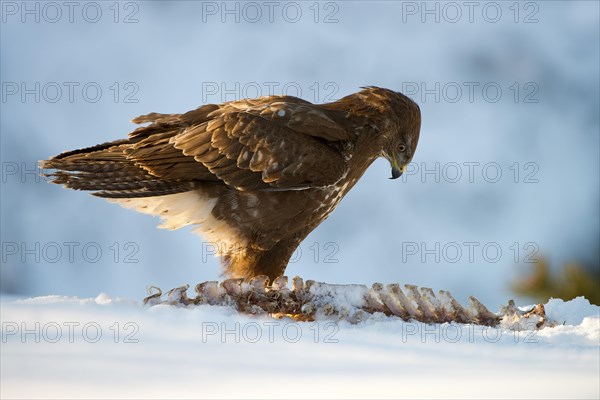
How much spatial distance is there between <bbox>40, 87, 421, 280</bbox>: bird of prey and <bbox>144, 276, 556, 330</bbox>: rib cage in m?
0.96

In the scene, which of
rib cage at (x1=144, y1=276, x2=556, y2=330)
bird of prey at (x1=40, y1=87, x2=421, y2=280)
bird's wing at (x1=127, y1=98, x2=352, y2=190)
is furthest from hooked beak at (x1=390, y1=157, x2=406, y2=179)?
rib cage at (x1=144, y1=276, x2=556, y2=330)

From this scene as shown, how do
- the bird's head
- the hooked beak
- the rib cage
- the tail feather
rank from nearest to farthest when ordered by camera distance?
the rib cage, the tail feather, the bird's head, the hooked beak

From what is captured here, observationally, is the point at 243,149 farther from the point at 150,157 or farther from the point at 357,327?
the point at 357,327

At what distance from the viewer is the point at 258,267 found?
7.05 meters

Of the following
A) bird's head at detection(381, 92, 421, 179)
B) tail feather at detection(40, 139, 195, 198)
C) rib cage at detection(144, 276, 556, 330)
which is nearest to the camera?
rib cage at detection(144, 276, 556, 330)

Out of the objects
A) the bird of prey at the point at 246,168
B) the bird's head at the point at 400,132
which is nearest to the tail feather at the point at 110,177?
the bird of prey at the point at 246,168

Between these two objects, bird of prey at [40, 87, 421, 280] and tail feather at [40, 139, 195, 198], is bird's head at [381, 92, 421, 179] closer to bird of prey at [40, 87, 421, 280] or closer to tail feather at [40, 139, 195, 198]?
bird of prey at [40, 87, 421, 280]

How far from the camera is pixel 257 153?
22.5 ft

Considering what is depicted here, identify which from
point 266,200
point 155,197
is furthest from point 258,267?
point 155,197

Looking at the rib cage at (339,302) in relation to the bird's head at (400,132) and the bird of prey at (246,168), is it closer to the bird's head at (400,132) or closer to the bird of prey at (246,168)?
the bird of prey at (246,168)

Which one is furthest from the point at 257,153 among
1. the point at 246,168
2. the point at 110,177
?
the point at 110,177

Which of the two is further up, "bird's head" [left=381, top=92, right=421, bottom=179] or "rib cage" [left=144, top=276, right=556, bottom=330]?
"bird's head" [left=381, top=92, right=421, bottom=179]

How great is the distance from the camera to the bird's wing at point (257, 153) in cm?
680

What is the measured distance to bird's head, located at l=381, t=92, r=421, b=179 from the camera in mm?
7289
